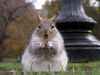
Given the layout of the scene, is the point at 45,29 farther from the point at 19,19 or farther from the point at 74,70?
the point at 19,19

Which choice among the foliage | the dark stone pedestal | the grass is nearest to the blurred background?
the foliage

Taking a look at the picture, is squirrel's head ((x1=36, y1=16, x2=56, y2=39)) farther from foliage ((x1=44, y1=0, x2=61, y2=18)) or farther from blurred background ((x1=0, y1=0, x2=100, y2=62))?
foliage ((x1=44, y1=0, x2=61, y2=18))

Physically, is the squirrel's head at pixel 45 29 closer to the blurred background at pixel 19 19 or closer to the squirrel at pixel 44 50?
the squirrel at pixel 44 50

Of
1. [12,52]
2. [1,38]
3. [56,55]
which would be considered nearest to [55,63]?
[56,55]

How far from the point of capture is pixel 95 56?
19.3m

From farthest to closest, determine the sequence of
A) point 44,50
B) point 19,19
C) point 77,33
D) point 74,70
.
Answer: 1. point 19,19
2. point 77,33
3. point 44,50
4. point 74,70

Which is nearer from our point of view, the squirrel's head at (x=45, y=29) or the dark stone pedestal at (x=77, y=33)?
the squirrel's head at (x=45, y=29)

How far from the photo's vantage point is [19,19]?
2191 inches

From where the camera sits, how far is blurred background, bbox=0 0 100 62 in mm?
52491

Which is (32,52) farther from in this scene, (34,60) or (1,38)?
(1,38)

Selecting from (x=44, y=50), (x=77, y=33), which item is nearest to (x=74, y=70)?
(x=44, y=50)

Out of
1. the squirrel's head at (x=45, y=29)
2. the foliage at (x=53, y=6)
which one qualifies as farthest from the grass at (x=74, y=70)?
the foliage at (x=53, y=6)

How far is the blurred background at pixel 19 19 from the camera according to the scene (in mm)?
52491

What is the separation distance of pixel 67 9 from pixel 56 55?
11.4 meters
